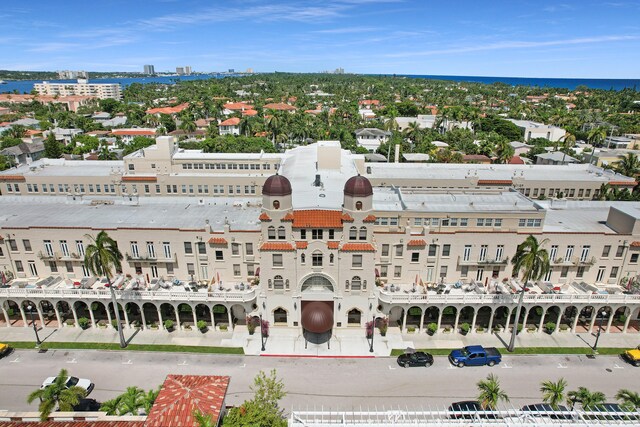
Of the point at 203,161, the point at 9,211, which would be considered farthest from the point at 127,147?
the point at 9,211

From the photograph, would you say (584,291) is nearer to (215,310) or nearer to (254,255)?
(254,255)

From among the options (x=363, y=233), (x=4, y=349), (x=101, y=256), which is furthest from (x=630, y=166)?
(x=4, y=349)

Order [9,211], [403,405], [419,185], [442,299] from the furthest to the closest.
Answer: [419,185]
[9,211]
[442,299]
[403,405]

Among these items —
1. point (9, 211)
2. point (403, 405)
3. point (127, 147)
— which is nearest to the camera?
point (403, 405)

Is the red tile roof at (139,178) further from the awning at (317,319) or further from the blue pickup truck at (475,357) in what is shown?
the blue pickup truck at (475,357)

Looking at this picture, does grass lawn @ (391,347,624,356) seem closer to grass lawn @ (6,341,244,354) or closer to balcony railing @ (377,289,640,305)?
balcony railing @ (377,289,640,305)

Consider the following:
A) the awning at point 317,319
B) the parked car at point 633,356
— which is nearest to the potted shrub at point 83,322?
the awning at point 317,319
